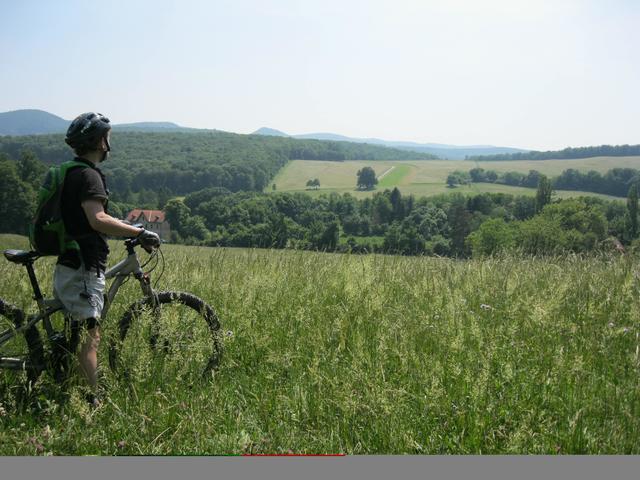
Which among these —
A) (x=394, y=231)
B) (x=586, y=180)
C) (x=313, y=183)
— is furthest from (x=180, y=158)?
(x=586, y=180)

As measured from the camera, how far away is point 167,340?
3777mm

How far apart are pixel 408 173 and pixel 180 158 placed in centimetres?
8477

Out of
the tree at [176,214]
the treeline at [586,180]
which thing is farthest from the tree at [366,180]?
the tree at [176,214]

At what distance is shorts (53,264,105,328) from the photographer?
3.41 meters

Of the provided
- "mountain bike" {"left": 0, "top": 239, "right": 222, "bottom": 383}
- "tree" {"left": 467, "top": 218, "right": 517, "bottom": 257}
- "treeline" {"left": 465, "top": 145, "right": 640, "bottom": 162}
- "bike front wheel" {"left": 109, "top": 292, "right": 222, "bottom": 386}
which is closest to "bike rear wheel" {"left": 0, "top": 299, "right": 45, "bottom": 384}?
"mountain bike" {"left": 0, "top": 239, "right": 222, "bottom": 383}

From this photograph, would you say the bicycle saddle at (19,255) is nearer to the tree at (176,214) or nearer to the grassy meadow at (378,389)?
the grassy meadow at (378,389)

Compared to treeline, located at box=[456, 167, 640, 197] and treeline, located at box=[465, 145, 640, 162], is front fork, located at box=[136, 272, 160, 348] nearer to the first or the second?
treeline, located at box=[456, 167, 640, 197]

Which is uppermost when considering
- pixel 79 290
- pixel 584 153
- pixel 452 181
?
pixel 584 153

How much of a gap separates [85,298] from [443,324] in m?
2.68

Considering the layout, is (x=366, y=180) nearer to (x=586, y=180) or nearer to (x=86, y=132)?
(x=586, y=180)

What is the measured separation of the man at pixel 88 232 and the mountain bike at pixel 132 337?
0.14m

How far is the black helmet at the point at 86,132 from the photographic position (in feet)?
10.9

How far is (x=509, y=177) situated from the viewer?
11225 cm

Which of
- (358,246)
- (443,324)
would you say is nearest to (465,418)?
(443,324)
